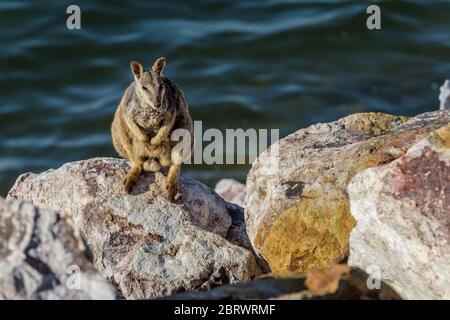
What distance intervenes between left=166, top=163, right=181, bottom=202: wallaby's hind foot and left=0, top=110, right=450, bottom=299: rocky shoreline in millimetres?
73

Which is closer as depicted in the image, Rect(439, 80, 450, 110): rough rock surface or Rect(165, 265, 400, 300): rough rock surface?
Rect(165, 265, 400, 300): rough rock surface

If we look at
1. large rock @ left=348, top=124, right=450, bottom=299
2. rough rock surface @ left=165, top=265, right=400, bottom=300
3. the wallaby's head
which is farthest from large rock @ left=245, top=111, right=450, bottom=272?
rough rock surface @ left=165, top=265, right=400, bottom=300

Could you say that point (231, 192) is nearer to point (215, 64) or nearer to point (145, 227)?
point (145, 227)

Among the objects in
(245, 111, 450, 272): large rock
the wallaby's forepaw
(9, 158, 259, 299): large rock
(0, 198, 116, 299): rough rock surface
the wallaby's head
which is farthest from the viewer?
the wallaby's forepaw

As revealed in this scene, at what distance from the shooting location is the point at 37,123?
68.8ft

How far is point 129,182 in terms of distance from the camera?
8.58 m

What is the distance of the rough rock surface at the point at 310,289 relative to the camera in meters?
5.65

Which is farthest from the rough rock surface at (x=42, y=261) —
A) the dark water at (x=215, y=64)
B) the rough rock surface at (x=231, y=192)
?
the dark water at (x=215, y=64)

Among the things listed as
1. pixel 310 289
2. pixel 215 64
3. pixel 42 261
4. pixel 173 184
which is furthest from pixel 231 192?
pixel 215 64

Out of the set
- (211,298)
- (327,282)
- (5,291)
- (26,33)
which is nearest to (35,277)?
(5,291)

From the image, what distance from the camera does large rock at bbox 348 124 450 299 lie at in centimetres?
637

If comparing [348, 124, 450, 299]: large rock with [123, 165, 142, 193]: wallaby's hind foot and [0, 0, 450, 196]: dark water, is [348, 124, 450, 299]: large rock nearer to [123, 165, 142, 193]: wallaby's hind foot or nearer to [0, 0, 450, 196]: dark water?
[123, 165, 142, 193]: wallaby's hind foot

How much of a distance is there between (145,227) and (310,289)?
113 inches
